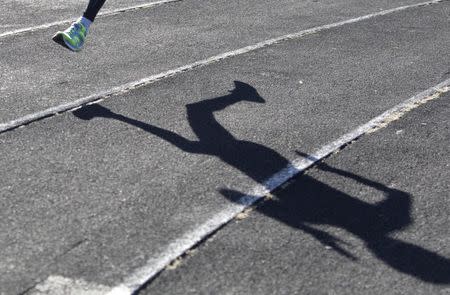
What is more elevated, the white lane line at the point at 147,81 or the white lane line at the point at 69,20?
the white lane line at the point at 147,81

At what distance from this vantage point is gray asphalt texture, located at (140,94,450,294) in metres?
6.05

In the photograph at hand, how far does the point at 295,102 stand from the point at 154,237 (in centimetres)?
392

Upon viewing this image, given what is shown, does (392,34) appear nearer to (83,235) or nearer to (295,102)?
(295,102)

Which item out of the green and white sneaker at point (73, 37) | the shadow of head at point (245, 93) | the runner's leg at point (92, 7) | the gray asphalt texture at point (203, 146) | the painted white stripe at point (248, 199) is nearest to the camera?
the painted white stripe at point (248, 199)

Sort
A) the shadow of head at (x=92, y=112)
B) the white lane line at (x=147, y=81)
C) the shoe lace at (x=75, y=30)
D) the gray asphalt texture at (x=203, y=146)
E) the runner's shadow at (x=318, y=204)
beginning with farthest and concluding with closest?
the shoe lace at (x=75, y=30) → the shadow of head at (x=92, y=112) → the white lane line at (x=147, y=81) → the runner's shadow at (x=318, y=204) → the gray asphalt texture at (x=203, y=146)

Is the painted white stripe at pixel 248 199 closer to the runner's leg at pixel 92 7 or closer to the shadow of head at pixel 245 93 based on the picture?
the shadow of head at pixel 245 93

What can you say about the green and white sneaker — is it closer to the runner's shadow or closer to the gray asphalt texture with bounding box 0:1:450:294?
the gray asphalt texture with bounding box 0:1:450:294

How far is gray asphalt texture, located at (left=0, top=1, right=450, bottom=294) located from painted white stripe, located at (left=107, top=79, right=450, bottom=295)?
0.23 feet

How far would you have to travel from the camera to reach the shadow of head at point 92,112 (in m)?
9.34

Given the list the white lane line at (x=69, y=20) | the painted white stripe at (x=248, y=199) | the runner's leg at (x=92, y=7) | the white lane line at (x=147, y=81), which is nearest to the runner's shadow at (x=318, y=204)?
the painted white stripe at (x=248, y=199)

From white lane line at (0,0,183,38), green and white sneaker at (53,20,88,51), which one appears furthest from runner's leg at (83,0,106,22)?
white lane line at (0,0,183,38)

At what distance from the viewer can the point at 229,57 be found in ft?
39.7

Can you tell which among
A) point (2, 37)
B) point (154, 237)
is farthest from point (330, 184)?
point (2, 37)

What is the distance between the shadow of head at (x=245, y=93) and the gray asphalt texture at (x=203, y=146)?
4 cm
